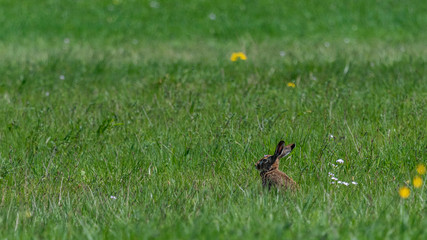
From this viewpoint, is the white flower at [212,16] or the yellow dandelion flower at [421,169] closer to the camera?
the yellow dandelion flower at [421,169]

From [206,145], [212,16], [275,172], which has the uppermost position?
[275,172]

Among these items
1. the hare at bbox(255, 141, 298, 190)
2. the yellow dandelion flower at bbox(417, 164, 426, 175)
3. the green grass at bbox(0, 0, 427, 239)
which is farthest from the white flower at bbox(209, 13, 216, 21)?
the yellow dandelion flower at bbox(417, 164, 426, 175)

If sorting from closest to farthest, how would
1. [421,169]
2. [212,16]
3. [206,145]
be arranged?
1. [421,169]
2. [206,145]
3. [212,16]

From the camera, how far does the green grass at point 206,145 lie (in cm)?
268

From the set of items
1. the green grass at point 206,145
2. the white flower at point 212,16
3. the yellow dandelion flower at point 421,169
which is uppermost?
the yellow dandelion flower at point 421,169

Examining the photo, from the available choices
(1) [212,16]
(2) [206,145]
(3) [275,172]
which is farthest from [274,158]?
(1) [212,16]

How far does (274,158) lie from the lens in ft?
11.5

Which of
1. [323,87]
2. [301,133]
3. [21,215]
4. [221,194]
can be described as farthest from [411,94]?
[21,215]

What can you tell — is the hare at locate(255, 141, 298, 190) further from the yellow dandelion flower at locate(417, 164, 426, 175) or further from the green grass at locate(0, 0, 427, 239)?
the yellow dandelion flower at locate(417, 164, 426, 175)

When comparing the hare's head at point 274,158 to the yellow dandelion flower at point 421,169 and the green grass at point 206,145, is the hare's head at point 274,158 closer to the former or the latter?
the green grass at point 206,145

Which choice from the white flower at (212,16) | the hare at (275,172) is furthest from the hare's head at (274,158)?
the white flower at (212,16)

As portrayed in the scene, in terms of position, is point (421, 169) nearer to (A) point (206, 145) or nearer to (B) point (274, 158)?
(B) point (274, 158)

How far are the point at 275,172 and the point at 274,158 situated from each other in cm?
10

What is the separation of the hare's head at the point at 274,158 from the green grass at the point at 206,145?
0.09m
